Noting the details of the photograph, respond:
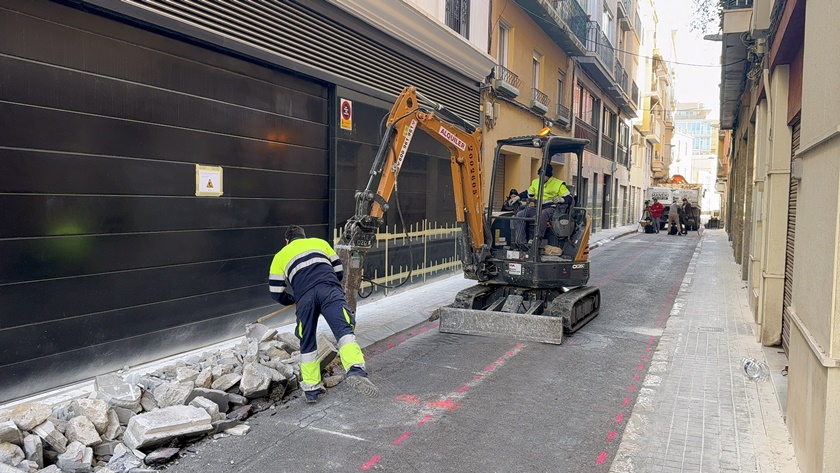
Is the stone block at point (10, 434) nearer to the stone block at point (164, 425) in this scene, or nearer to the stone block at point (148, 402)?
the stone block at point (164, 425)

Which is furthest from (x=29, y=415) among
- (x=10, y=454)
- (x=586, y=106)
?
(x=586, y=106)

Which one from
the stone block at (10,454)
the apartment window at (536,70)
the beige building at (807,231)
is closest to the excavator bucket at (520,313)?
the beige building at (807,231)

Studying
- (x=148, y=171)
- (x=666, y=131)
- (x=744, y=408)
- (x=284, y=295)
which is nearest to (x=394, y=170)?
(x=284, y=295)

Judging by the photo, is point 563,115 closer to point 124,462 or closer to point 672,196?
point 672,196

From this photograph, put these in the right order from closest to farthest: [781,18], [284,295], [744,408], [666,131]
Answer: [744,408], [284,295], [781,18], [666,131]

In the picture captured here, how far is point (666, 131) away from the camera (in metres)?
58.7

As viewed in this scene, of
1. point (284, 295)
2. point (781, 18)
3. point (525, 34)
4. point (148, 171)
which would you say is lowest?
point (284, 295)

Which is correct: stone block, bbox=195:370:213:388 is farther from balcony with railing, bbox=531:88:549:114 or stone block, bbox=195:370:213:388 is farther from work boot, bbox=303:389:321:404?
balcony with railing, bbox=531:88:549:114

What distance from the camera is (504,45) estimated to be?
16.3 metres

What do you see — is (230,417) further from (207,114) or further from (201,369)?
(207,114)

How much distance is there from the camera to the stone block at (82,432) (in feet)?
13.8

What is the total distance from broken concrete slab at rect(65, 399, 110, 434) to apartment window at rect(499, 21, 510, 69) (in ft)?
45.8

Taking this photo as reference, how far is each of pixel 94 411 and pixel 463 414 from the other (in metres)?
2.92

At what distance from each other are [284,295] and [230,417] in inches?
49.3
